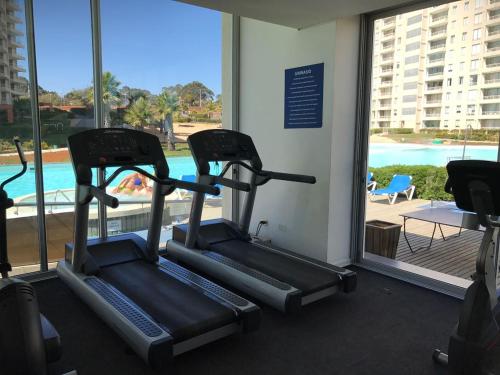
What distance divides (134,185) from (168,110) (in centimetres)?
99

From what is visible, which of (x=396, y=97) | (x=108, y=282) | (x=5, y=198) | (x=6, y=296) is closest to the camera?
(x=6, y=296)

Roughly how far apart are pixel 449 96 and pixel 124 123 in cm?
334

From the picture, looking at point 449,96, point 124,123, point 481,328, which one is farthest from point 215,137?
point 481,328

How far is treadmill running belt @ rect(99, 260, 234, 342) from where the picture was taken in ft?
Answer: 8.32

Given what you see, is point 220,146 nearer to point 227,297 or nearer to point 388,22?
point 227,297

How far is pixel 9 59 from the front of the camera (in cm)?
373

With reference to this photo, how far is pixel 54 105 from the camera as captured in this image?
399 centimetres

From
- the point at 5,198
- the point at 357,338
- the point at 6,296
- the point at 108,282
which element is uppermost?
the point at 5,198

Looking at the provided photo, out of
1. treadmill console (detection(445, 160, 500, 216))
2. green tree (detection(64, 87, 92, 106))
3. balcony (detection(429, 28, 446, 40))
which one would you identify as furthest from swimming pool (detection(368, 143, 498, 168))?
green tree (detection(64, 87, 92, 106))

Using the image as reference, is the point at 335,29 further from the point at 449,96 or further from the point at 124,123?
the point at 124,123

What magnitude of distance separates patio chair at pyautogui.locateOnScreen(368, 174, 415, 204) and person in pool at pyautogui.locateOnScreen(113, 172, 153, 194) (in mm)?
3056

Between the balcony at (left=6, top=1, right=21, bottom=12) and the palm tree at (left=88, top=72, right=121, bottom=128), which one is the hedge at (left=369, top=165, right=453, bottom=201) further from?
the balcony at (left=6, top=1, right=21, bottom=12)

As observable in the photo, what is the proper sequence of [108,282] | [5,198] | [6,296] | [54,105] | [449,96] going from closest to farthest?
[6,296] → [5,198] → [108,282] → [449,96] → [54,105]

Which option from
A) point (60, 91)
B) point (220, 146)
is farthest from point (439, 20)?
point (60, 91)
